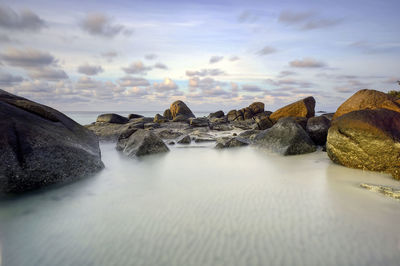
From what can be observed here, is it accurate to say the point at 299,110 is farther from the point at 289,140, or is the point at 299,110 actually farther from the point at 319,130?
the point at 289,140

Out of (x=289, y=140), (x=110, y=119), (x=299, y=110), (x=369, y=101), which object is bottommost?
(x=289, y=140)

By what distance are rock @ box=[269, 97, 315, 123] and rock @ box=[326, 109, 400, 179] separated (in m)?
7.64

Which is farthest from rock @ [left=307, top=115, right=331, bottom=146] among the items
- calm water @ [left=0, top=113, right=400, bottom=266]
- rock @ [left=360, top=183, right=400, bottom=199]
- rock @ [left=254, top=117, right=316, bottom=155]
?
rock @ [left=360, top=183, right=400, bottom=199]

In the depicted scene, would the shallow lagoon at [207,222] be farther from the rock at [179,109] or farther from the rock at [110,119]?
the rock at [179,109]

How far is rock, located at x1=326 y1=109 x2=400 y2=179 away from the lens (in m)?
5.31

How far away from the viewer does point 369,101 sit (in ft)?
29.9

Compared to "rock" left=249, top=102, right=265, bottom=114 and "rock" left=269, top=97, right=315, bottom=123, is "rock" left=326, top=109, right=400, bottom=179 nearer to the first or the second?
"rock" left=269, top=97, right=315, bottom=123

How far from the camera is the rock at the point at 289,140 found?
791cm

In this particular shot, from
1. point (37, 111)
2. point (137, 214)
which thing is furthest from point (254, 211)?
point (37, 111)

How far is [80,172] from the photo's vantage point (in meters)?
5.31

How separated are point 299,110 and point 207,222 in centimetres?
1252

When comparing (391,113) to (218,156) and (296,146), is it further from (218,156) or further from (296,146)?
(218,156)

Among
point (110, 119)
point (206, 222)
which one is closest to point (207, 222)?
point (206, 222)

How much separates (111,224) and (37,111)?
4.40m
